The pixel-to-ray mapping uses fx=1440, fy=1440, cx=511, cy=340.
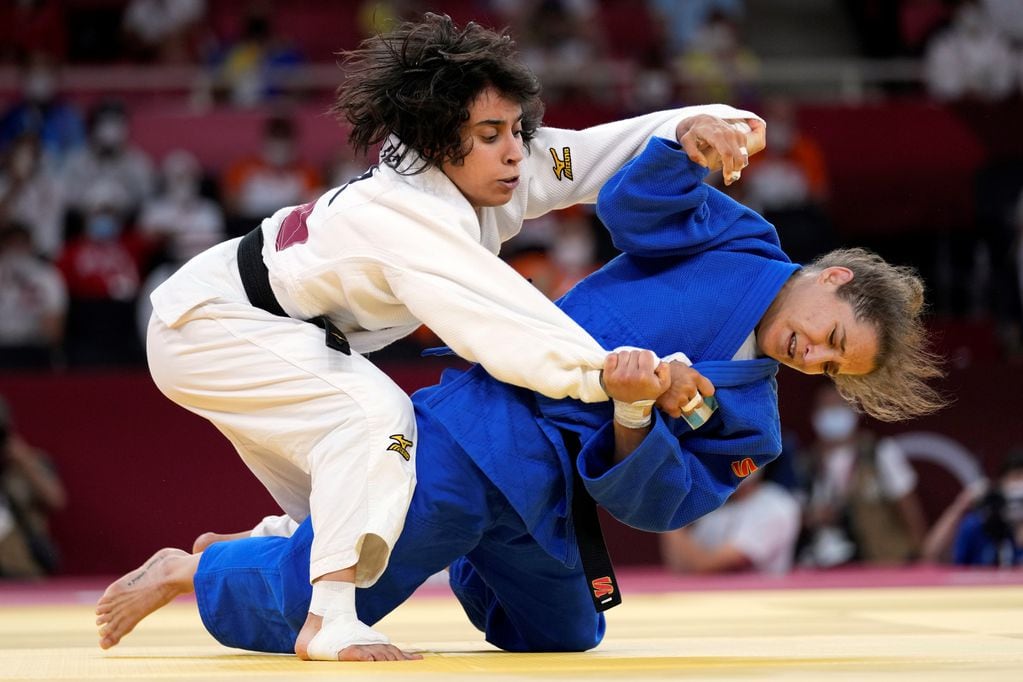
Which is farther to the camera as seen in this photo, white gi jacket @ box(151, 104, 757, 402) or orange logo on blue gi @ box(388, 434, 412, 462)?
orange logo on blue gi @ box(388, 434, 412, 462)

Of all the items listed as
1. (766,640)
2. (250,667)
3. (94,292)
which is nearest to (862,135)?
(94,292)

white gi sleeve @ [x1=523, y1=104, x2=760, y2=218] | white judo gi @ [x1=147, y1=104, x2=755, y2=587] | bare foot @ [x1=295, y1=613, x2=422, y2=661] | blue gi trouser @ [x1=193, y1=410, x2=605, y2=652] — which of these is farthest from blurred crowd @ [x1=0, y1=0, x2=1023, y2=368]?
bare foot @ [x1=295, y1=613, x2=422, y2=661]

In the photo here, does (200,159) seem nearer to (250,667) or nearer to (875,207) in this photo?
(875,207)

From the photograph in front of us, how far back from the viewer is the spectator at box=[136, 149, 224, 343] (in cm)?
806

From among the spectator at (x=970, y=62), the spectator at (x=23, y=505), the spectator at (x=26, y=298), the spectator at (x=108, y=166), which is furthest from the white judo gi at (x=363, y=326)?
the spectator at (x=970, y=62)

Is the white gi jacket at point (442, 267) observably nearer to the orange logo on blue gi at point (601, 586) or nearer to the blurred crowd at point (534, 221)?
the orange logo on blue gi at point (601, 586)

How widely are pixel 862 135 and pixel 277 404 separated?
25.9 feet

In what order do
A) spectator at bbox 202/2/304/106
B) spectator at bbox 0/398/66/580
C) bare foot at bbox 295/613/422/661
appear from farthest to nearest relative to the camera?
spectator at bbox 202/2/304/106
spectator at bbox 0/398/66/580
bare foot at bbox 295/613/422/661

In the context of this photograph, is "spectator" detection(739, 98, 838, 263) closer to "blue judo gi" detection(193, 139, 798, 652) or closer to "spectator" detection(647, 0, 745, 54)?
"spectator" detection(647, 0, 745, 54)

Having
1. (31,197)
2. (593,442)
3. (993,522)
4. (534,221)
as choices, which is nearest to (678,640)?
(593,442)

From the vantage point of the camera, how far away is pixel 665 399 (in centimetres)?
290

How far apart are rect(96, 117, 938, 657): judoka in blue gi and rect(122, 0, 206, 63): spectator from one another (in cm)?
802

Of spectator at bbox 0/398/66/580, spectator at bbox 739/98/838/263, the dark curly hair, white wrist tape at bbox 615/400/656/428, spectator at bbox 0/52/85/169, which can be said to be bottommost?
spectator at bbox 0/398/66/580

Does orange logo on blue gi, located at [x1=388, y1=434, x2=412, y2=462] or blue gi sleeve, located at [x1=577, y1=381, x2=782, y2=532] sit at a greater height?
orange logo on blue gi, located at [x1=388, y1=434, x2=412, y2=462]
